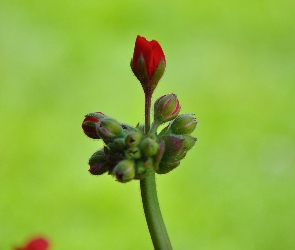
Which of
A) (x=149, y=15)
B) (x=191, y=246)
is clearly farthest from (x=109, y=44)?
(x=191, y=246)

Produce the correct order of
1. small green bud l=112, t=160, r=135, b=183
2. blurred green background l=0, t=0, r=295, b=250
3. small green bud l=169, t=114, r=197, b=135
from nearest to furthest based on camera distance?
small green bud l=112, t=160, r=135, b=183 → small green bud l=169, t=114, r=197, b=135 → blurred green background l=0, t=0, r=295, b=250

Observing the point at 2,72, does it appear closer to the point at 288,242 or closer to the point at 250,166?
the point at 250,166

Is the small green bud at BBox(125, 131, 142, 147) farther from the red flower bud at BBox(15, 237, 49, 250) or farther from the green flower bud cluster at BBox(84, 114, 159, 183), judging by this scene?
the red flower bud at BBox(15, 237, 49, 250)

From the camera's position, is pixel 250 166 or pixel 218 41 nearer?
pixel 250 166

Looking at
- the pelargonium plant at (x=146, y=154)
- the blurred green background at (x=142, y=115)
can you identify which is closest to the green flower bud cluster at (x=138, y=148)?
the pelargonium plant at (x=146, y=154)

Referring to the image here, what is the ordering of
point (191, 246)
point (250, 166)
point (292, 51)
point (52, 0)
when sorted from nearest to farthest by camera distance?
point (191, 246) → point (250, 166) → point (292, 51) → point (52, 0)

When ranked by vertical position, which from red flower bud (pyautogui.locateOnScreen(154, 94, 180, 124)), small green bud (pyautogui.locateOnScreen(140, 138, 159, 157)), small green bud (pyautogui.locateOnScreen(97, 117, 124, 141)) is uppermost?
red flower bud (pyautogui.locateOnScreen(154, 94, 180, 124))

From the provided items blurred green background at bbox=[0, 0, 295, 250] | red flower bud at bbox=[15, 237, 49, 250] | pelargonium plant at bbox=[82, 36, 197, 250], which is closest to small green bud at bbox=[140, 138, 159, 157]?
pelargonium plant at bbox=[82, 36, 197, 250]

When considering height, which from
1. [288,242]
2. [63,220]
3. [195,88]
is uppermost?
[195,88]
